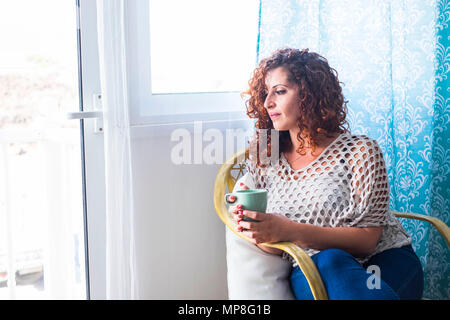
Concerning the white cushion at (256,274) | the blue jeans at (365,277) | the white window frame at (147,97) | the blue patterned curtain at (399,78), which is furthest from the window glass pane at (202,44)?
the blue jeans at (365,277)

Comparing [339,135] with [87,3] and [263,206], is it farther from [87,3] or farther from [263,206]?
[87,3]

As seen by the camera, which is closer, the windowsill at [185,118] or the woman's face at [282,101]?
the woman's face at [282,101]

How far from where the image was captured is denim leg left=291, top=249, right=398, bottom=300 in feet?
3.96

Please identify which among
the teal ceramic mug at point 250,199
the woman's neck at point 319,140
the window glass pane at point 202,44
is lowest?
the teal ceramic mug at point 250,199

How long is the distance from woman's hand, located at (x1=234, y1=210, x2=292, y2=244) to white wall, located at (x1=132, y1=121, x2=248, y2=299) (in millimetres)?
592

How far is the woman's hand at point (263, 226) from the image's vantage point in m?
1.29

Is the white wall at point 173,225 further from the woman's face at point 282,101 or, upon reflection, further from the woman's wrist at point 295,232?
the woman's wrist at point 295,232

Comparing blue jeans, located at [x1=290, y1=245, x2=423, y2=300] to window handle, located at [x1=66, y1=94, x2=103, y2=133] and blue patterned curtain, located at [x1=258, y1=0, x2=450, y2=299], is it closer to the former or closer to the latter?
blue patterned curtain, located at [x1=258, y1=0, x2=450, y2=299]

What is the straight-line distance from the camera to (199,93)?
2.04 metres

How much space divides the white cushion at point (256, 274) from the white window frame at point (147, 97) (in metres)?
0.63

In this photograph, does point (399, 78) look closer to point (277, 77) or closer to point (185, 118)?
point (277, 77)

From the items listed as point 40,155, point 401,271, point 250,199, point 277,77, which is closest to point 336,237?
point 401,271

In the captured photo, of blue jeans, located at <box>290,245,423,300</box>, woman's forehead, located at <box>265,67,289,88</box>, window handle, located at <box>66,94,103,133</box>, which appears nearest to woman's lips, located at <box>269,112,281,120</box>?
woman's forehead, located at <box>265,67,289,88</box>

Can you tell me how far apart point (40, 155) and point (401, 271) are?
170cm
